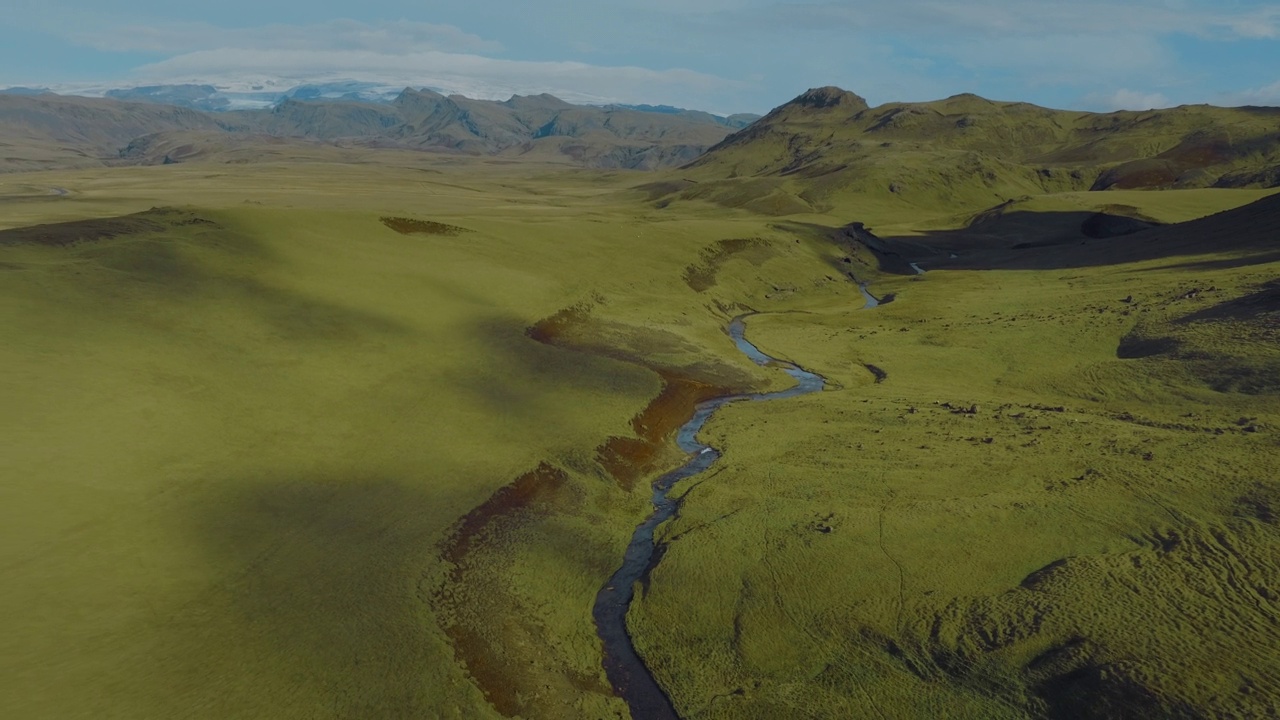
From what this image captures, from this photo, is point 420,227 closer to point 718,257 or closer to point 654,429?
point 718,257

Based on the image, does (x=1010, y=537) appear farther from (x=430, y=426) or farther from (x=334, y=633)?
(x=430, y=426)

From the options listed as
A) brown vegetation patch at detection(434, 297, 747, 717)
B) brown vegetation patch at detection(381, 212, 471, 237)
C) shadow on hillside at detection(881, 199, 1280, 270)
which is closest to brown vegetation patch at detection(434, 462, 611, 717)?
brown vegetation patch at detection(434, 297, 747, 717)

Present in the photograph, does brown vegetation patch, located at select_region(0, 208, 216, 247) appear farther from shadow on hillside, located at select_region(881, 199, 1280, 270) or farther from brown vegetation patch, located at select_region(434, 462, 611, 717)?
shadow on hillside, located at select_region(881, 199, 1280, 270)

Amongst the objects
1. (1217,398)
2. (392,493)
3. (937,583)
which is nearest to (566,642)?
(392,493)

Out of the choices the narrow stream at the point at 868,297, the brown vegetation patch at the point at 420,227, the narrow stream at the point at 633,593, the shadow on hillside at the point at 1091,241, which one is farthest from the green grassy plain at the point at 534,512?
the narrow stream at the point at 868,297

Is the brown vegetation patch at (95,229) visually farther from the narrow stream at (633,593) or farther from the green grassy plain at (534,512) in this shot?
the narrow stream at (633,593)
